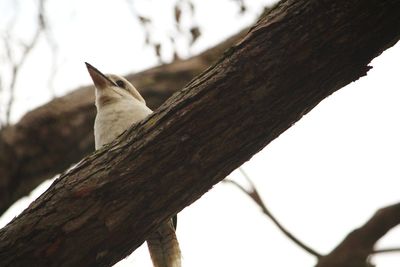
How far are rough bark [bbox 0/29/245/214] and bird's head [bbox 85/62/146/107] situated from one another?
15.5 inches

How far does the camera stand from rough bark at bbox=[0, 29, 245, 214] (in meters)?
4.20

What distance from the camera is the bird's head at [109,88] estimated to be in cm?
398

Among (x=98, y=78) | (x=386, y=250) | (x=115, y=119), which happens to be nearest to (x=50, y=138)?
(x=98, y=78)

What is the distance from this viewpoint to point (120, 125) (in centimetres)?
347

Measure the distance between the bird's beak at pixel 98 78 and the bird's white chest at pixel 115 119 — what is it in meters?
0.39

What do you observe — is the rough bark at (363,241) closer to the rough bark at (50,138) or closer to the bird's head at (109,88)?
the bird's head at (109,88)


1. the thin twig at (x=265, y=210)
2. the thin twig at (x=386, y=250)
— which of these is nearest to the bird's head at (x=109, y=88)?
the thin twig at (x=265, y=210)

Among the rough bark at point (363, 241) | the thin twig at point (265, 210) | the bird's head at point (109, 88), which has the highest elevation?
the bird's head at point (109, 88)

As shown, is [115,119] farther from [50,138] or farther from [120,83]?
[50,138]

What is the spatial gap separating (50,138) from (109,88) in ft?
2.28

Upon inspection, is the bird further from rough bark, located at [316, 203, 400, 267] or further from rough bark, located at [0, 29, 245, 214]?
rough bark, located at [316, 203, 400, 267]

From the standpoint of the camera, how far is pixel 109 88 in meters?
4.09

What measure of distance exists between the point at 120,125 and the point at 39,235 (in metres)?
1.36

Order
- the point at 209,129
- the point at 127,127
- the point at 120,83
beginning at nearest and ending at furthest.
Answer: the point at 209,129 → the point at 127,127 → the point at 120,83
